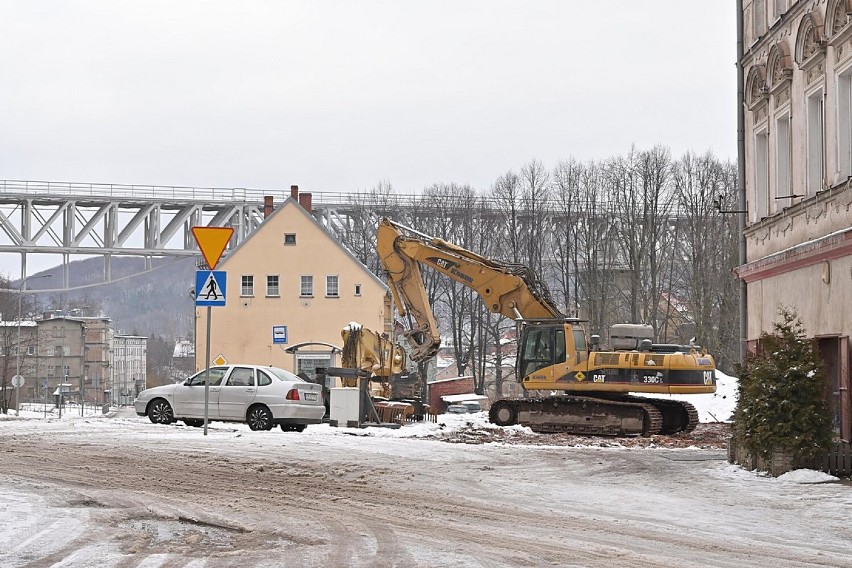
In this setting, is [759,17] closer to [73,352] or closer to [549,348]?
[549,348]

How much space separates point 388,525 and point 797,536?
12.0 ft

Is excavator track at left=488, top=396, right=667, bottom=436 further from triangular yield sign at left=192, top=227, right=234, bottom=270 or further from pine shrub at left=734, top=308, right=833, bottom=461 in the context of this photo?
pine shrub at left=734, top=308, right=833, bottom=461

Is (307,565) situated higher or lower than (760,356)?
lower

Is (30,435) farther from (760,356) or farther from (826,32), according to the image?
(826,32)

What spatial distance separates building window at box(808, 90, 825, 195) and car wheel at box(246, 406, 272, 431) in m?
11.9

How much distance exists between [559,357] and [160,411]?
33.1 feet

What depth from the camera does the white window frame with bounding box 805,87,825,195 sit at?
61.9ft

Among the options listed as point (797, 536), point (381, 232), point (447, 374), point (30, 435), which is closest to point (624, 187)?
point (447, 374)

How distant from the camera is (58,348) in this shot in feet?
456

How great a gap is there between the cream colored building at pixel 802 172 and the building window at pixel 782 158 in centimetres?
2

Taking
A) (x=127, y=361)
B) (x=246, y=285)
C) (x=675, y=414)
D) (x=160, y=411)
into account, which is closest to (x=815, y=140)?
(x=675, y=414)

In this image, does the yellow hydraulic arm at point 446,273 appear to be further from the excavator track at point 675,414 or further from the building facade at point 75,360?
the building facade at point 75,360

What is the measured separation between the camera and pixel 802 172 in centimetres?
1947

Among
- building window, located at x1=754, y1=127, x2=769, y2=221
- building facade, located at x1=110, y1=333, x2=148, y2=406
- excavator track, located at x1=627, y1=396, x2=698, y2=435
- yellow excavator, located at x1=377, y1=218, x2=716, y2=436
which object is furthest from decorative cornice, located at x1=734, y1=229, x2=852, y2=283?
building facade, located at x1=110, y1=333, x2=148, y2=406
